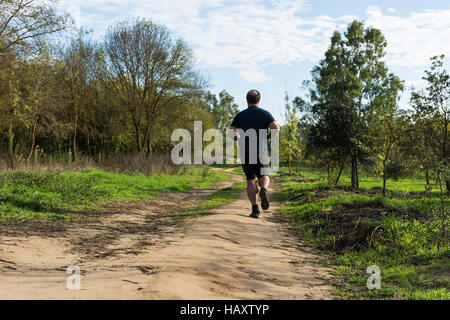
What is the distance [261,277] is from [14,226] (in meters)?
5.70

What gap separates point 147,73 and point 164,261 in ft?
87.9

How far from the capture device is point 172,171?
2858cm

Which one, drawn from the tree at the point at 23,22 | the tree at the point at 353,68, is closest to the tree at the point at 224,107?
the tree at the point at 353,68

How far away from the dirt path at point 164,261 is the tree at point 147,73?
2250 centimetres

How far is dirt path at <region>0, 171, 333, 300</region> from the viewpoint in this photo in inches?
143

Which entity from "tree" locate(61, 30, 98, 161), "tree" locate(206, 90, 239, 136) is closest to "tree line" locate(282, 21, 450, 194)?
"tree" locate(61, 30, 98, 161)

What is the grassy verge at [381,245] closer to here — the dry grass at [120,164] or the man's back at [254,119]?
the man's back at [254,119]

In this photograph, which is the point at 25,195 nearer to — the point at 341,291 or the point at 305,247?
the point at 305,247

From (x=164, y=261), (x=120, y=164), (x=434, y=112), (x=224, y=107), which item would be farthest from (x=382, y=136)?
(x=224, y=107)

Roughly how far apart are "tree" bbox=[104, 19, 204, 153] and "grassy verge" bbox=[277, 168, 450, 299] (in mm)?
22558

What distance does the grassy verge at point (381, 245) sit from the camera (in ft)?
14.4

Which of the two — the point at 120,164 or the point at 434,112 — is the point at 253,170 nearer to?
the point at 434,112

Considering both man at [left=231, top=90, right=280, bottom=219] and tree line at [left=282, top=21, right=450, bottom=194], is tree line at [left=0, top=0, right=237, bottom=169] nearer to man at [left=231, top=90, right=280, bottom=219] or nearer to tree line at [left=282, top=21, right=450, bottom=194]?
tree line at [left=282, top=21, right=450, bottom=194]

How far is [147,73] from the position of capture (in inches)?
1172
